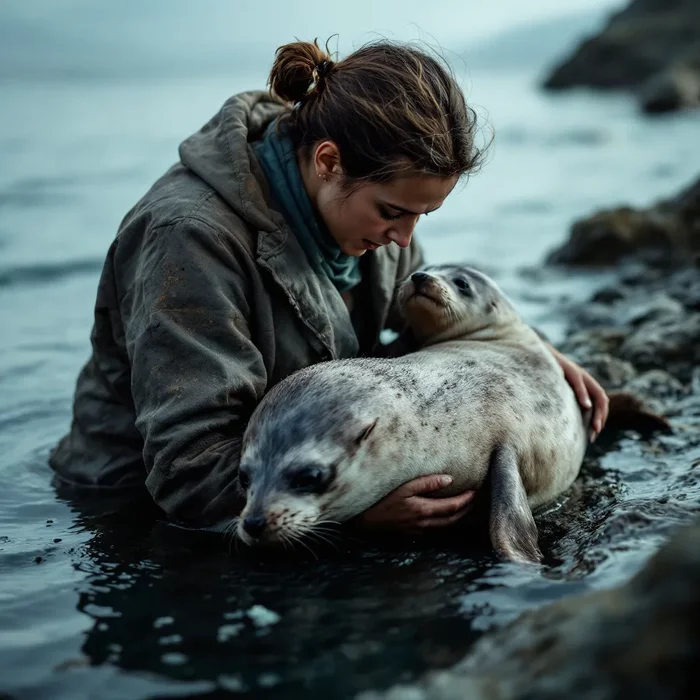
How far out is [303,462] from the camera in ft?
11.1

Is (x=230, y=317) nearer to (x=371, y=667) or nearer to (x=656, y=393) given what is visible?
(x=371, y=667)

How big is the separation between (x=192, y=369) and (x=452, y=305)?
1457 millimetres

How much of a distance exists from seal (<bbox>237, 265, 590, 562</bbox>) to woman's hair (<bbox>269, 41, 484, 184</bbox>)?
0.75m

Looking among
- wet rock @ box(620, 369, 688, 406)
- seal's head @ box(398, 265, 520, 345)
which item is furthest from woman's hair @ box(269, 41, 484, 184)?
wet rock @ box(620, 369, 688, 406)

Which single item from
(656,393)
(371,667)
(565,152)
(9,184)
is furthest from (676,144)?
(371,667)

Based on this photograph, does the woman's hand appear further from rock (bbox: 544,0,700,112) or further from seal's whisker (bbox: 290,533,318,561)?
rock (bbox: 544,0,700,112)

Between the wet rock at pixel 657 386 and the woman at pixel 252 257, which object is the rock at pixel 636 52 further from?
the woman at pixel 252 257

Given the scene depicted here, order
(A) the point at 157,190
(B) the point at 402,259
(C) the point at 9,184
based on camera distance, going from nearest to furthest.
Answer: (A) the point at 157,190, (B) the point at 402,259, (C) the point at 9,184

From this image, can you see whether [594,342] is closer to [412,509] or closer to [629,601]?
[412,509]

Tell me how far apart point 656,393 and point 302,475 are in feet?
10.2

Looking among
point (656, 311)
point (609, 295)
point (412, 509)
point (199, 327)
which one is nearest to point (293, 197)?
point (199, 327)

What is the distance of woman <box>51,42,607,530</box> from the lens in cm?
375

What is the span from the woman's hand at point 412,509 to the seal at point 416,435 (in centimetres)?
4

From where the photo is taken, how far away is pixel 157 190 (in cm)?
418
